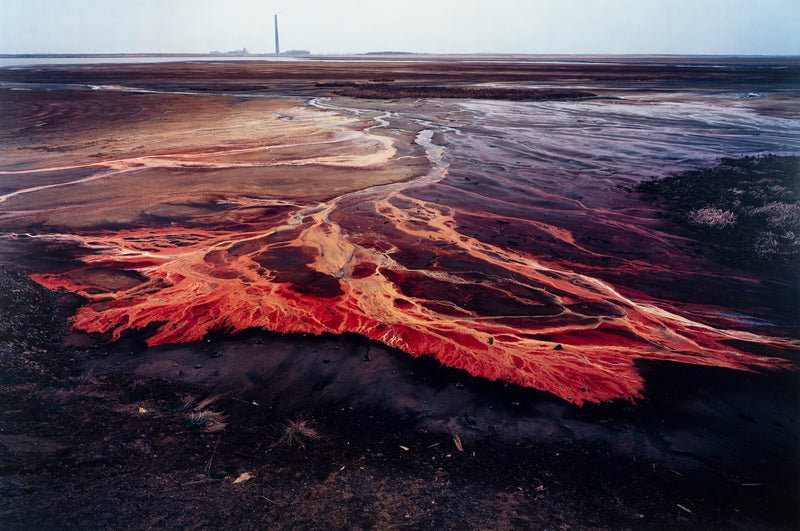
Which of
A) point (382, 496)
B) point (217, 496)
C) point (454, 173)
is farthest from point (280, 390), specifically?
point (454, 173)

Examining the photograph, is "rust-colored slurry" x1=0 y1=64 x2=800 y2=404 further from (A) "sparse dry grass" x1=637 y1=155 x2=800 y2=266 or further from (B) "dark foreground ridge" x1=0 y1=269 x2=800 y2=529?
(A) "sparse dry grass" x1=637 y1=155 x2=800 y2=266

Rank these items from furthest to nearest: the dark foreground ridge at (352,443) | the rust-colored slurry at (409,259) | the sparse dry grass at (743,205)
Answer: the sparse dry grass at (743,205) < the rust-colored slurry at (409,259) < the dark foreground ridge at (352,443)

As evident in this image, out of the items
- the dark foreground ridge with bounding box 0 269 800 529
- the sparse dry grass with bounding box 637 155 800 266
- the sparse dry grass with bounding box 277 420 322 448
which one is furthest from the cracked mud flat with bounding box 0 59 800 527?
the sparse dry grass with bounding box 637 155 800 266

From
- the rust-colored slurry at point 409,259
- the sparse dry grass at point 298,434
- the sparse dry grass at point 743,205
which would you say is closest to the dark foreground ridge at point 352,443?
the sparse dry grass at point 298,434

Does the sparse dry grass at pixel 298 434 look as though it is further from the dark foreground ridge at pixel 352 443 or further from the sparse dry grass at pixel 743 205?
the sparse dry grass at pixel 743 205

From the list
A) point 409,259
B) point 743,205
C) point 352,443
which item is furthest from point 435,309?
point 743,205

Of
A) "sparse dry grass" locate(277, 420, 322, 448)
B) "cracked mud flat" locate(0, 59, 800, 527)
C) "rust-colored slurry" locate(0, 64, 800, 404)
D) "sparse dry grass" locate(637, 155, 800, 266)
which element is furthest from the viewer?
"sparse dry grass" locate(637, 155, 800, 266)
